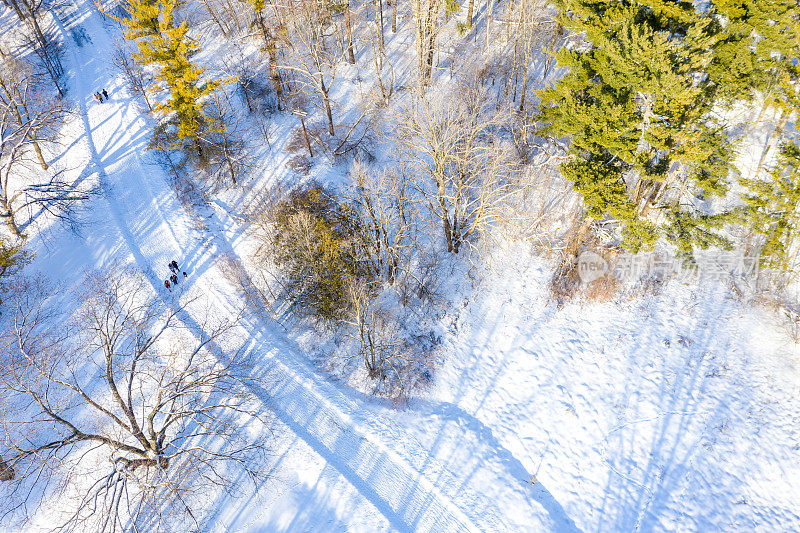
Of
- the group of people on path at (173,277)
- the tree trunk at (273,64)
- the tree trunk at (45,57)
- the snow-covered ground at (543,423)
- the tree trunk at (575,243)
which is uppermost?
the tree trunk at (45,57)

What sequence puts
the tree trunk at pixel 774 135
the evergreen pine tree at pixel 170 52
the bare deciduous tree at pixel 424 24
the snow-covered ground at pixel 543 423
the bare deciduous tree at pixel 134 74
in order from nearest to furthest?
the snow-covered ground at pixel 543 423, the tree trunk at pixel 774 135, the bare deciduous tree at pixel 424 24, the evergreen pine tree at pixel 170 52, the bare deciduous tree at pixel 134 74

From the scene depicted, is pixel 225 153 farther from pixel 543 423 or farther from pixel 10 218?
pixel 543 423

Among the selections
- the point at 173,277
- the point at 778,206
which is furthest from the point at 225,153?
the point at 778,206

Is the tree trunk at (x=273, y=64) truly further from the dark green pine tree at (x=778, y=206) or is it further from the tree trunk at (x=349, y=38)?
the dark green pine tree at (x=778, y=206)

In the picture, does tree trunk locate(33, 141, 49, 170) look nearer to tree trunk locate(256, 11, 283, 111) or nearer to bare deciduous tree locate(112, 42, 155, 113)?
bare deciduous tree locate(112, 42, 155, 113)

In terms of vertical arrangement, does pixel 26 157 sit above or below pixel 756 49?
below

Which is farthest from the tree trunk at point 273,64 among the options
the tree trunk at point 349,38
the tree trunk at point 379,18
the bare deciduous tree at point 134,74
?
the bare deciduous tree at point 134,74

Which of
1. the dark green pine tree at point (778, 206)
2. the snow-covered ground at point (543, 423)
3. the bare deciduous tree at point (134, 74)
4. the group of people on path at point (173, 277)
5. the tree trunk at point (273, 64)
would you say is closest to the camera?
the snow-covered ground at point (543, 423)
